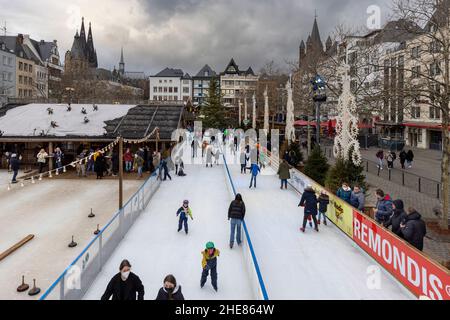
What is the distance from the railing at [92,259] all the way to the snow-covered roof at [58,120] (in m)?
15.0

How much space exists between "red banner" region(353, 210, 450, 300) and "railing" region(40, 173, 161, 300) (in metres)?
6.87

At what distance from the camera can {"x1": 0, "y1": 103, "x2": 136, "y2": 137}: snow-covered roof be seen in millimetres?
25094

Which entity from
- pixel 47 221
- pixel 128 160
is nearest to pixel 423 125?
pixel 128 160

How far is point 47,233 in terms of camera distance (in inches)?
471

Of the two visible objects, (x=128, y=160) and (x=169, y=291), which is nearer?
(x=169, y=291)

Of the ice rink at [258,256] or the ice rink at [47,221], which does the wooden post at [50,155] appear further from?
the ice rink at [258,256]

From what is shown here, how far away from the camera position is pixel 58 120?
27562 mm

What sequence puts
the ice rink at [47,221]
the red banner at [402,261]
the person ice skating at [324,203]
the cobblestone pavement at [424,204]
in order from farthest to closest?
the person ice skating at [324,203]
the cobblestone pavement at [424,204]
the ice rink at [47,221]
the red banner at [402,261]

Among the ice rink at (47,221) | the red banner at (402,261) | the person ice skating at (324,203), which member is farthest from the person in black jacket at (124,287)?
the person ice skating at (324,203)

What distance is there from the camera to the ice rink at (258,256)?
7727mm

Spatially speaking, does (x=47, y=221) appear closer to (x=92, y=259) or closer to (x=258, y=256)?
(x=92, y=259)

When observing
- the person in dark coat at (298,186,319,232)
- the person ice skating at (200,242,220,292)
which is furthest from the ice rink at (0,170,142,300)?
the person in dark coat at (298,186,319,232)

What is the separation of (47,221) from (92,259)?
6.48 metres

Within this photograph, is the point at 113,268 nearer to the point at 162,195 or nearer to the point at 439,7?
the point at 162,195
